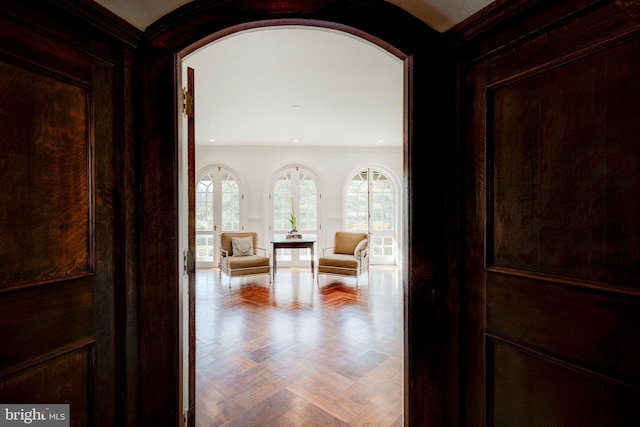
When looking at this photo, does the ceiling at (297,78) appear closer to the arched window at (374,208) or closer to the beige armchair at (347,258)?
the arched window at (374,208)

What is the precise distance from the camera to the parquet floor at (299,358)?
1.94 meters

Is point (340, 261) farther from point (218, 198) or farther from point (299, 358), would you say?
point (218, 198)

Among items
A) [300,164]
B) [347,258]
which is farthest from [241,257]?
[300,164]

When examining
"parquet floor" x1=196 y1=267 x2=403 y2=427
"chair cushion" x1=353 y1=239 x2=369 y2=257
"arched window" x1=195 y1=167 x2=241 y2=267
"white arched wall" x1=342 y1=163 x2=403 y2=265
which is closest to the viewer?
"parquet floor" x1=196 y1=267 x2=403 y2=427

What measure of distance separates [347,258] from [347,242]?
0.57 m

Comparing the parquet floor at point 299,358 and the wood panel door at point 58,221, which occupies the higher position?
the wood panel door at point 58,221

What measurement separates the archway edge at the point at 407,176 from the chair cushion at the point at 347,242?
14.1 feet

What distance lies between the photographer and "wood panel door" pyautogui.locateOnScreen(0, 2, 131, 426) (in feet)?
3.07

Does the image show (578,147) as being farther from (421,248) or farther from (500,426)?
(500,426)

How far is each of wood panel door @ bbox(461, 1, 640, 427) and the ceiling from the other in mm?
365

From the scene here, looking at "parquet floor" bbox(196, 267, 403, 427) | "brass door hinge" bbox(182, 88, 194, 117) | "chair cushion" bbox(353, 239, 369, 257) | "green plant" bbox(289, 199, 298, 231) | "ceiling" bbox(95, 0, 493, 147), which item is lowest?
"parquet floor" bbox(196, 267, 403, 427)

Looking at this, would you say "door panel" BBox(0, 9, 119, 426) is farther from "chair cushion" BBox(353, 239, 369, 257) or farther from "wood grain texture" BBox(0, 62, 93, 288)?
"chair cushion" BBox(353, 239, 369, 257)

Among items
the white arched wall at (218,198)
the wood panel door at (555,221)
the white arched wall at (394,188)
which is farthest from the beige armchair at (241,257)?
the wood panel door at (555,221)

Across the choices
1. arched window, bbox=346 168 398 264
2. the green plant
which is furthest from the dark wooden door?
arched window, bbox=346 168 398 264
